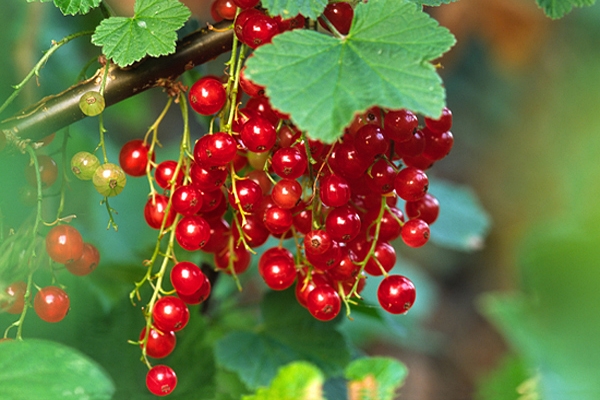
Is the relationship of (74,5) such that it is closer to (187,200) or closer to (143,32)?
(143,32)

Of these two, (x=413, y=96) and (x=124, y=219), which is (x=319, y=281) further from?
(x=124, y=219)

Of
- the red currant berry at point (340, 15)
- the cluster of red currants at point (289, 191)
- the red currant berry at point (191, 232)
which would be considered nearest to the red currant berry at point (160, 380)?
the cluster of red currants at point (289, 191)

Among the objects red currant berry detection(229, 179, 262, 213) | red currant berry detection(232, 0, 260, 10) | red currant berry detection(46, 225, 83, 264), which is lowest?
red currant berry detection(46, 225, 83, 264)

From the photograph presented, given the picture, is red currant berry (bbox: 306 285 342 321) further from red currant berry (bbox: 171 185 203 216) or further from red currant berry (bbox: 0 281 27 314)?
red currant berry (bbox: 0 281 27 314)

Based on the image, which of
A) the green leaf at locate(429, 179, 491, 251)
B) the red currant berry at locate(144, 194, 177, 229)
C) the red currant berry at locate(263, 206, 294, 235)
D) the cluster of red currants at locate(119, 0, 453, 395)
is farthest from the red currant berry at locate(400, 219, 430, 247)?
the green leaf at locate(429, 179, 491, 251)

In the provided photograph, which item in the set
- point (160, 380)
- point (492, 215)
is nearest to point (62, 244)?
point (160, 380)

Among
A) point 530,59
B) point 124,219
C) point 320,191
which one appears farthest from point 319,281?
point 530,59

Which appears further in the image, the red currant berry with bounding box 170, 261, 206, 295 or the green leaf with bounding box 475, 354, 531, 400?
the green leaf with bounding box 475, 354, 531, 400
